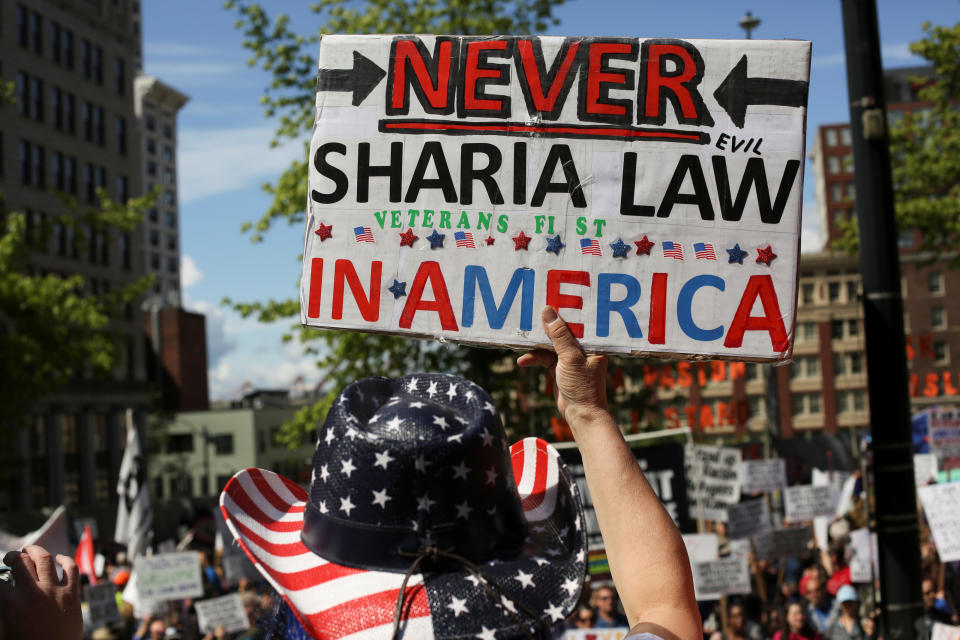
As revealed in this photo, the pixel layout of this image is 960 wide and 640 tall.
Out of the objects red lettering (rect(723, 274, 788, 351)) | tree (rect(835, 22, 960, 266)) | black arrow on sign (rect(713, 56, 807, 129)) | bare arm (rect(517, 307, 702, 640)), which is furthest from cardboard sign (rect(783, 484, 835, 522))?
bare arm (rect(517, 307, 702, 640))

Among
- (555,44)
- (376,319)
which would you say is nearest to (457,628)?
(376,319)

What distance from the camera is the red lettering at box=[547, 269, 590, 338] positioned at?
268cm

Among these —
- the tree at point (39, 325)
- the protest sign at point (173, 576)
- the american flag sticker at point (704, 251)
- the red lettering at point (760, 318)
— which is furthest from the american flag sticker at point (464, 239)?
the tree at point (39, 325)

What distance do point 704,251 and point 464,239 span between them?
0.63 meters

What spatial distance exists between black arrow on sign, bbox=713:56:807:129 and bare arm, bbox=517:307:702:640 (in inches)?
36.4

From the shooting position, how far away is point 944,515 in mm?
8414

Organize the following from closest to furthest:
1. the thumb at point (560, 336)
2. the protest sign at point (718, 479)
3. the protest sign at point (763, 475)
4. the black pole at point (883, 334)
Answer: the thumb at point (560, 336) → the black pole at point (883, 334) → the protest sign at point (718, 479) → the protest sign at point (763, 475)

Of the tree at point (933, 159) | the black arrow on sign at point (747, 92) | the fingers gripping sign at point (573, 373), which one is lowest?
the fingers gripping sign at point (573, 373)

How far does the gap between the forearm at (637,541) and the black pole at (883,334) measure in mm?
3239

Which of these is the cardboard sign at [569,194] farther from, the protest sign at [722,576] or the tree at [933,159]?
the tree at [933,159]

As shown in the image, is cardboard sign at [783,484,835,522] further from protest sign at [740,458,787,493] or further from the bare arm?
the bare arm

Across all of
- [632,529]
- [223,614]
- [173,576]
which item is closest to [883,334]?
[632,529]

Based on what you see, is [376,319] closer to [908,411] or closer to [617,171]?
[617,171]

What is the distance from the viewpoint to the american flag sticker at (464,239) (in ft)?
8.89
